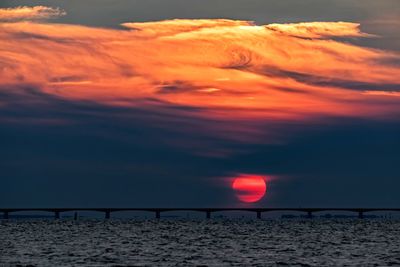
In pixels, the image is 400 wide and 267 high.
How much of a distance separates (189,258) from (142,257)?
5168 millimetres

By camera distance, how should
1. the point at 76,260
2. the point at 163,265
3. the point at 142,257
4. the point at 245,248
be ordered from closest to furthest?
the point at 163,265 < the point at 76,260 < the point at 142,257 < the point at 245,248

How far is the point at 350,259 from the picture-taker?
88.0m

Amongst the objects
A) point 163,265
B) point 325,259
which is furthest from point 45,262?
point 325,259

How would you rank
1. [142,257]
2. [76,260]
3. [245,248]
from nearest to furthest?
[76,260] → [142,257] → [245,248]

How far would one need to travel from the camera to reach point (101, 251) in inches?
3999

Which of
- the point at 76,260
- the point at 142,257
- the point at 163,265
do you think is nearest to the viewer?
the point at 163,265

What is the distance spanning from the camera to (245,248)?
110688 mm

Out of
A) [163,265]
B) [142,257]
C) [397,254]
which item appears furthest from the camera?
[397,254]

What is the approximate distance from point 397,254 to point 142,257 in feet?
93.7

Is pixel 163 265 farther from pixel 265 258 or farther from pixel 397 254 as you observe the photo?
pixel 397 254

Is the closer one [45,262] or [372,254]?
[45,262]

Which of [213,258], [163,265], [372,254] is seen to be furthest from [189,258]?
[372,254]

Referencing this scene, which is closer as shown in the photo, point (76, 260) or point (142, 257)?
point (76, 260)

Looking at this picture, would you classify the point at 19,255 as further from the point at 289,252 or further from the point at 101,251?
the point at 289,252
